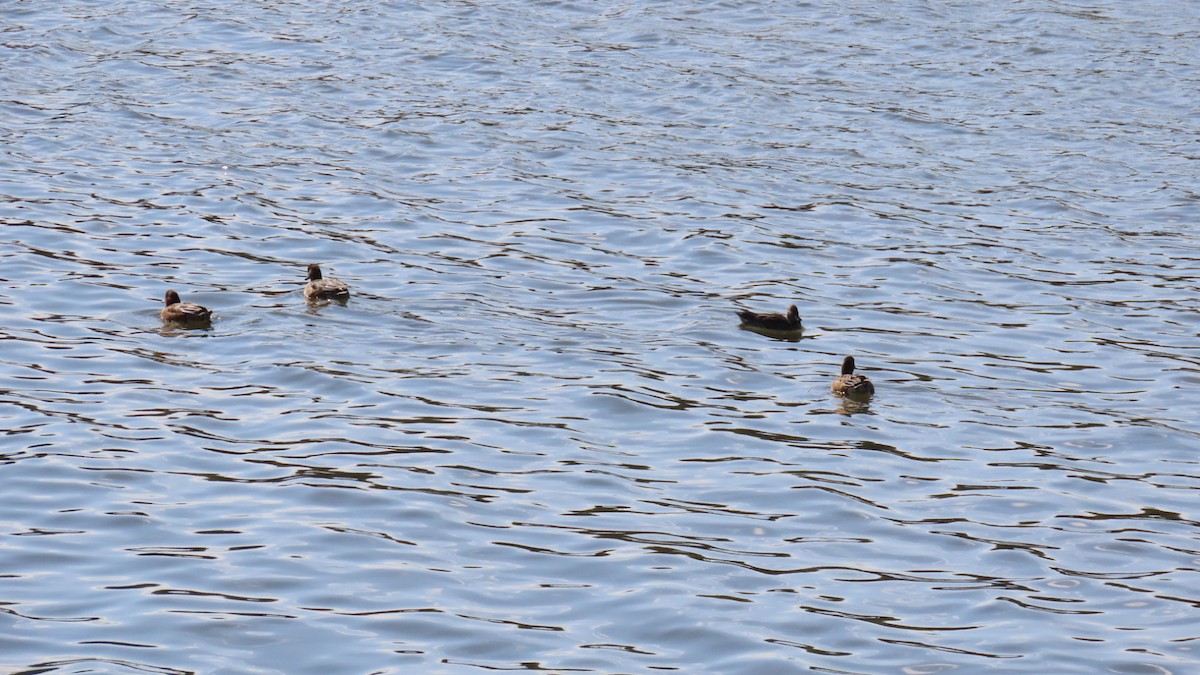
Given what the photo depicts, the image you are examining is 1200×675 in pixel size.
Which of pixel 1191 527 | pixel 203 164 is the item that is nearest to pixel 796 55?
pixel 203 164

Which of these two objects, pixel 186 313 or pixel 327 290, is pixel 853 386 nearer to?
pixel 327 290

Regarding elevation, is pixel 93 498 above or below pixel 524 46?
below

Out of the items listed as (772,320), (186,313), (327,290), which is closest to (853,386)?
(772,320)

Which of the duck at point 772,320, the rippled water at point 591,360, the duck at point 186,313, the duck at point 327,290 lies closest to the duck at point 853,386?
the rippled water at point 591,360

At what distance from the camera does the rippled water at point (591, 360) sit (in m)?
9.48

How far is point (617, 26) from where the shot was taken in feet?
101

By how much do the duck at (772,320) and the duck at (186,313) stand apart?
16.5 ft

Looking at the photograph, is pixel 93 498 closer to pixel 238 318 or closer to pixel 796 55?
pixel 238 318

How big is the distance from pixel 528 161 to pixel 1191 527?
12477 mm

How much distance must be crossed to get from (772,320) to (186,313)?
5417mm

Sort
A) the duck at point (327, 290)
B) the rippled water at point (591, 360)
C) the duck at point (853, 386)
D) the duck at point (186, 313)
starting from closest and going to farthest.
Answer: the rippled water at point (591, 360) < the duck at point (853, 386) < the duck at point (186, 313) < the duck at point (327, 290)

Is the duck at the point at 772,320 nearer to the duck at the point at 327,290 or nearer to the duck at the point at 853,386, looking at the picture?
the duck at the point at 853,386

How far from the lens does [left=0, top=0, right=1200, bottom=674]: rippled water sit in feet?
31.1

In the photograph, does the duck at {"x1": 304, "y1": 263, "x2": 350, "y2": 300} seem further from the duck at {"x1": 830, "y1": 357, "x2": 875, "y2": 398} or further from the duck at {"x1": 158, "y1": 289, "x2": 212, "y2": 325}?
the duck at {"x1": 830, "y1": 357, "x2": 875, "y2": 398}
